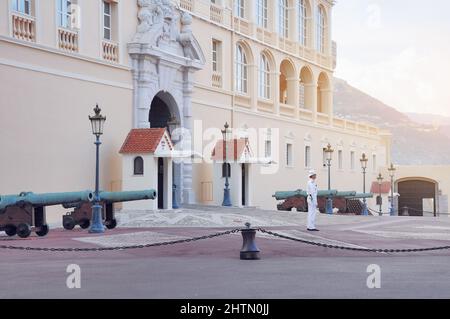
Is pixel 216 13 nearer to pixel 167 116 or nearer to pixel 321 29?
pixel 167 116

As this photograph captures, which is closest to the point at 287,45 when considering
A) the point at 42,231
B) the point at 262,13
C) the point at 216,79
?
the point at 262,13

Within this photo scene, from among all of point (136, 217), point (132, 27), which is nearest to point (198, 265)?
point (136, 217)

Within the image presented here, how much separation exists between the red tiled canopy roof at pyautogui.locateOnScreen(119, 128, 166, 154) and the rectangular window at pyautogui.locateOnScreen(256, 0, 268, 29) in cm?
1425

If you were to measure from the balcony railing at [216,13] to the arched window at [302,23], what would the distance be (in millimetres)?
9631

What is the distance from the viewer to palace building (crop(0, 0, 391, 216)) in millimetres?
22578

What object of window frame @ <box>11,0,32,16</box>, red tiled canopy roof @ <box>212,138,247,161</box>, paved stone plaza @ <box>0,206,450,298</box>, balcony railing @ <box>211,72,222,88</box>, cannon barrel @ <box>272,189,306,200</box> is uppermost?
window frame @ <box>11,0,32,16</box>

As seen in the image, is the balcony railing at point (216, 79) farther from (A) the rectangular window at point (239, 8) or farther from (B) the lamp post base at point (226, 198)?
(B) the lamp post base at point (226, 198)

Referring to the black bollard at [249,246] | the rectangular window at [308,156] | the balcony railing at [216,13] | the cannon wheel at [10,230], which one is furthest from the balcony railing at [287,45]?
the black bollard at [249,246]

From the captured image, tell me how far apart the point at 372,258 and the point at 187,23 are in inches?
697

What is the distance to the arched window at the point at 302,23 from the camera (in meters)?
43.4

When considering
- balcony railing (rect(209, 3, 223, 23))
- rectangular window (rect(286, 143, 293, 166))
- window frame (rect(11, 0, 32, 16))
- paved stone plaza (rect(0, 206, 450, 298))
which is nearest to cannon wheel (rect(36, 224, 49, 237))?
paved stone plaza (rect(0, 206, 450, 298))

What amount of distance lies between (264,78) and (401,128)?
263 feet

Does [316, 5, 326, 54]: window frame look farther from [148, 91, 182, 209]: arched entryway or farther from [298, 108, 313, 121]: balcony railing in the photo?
[148, 91, 182, 209]: arched entryway
